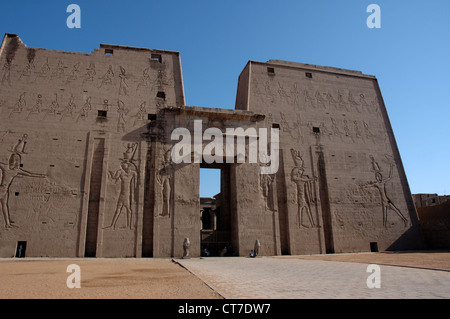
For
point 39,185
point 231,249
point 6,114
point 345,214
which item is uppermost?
point 6,114

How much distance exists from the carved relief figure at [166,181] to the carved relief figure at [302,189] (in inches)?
269

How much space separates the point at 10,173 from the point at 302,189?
14.5 m

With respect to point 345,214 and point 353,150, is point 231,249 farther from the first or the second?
point 353,150

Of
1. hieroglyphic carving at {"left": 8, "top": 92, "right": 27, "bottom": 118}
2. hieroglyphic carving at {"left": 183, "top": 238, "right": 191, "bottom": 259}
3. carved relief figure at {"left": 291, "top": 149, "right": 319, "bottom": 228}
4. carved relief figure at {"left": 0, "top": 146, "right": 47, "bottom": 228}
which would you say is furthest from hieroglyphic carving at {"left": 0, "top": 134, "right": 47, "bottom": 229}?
carved relief figure at {"left": 291, "top": 149, "right": 319, "bottom": 228}

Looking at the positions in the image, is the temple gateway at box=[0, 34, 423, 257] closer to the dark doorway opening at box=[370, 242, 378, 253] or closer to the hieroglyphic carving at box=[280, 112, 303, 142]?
the hieroglyphic carving at box=[280, 112, 303, 142]

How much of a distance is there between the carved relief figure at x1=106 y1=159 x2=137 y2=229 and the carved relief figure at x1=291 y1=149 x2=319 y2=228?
28.3 ft

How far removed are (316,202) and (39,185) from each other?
46.2 feet

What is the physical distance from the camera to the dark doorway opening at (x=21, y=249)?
13.2m

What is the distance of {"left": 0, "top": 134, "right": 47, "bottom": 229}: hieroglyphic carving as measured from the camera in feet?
44.1

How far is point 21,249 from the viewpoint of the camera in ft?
43.5

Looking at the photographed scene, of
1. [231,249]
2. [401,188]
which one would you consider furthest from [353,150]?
[231,249]

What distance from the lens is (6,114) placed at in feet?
48.6
